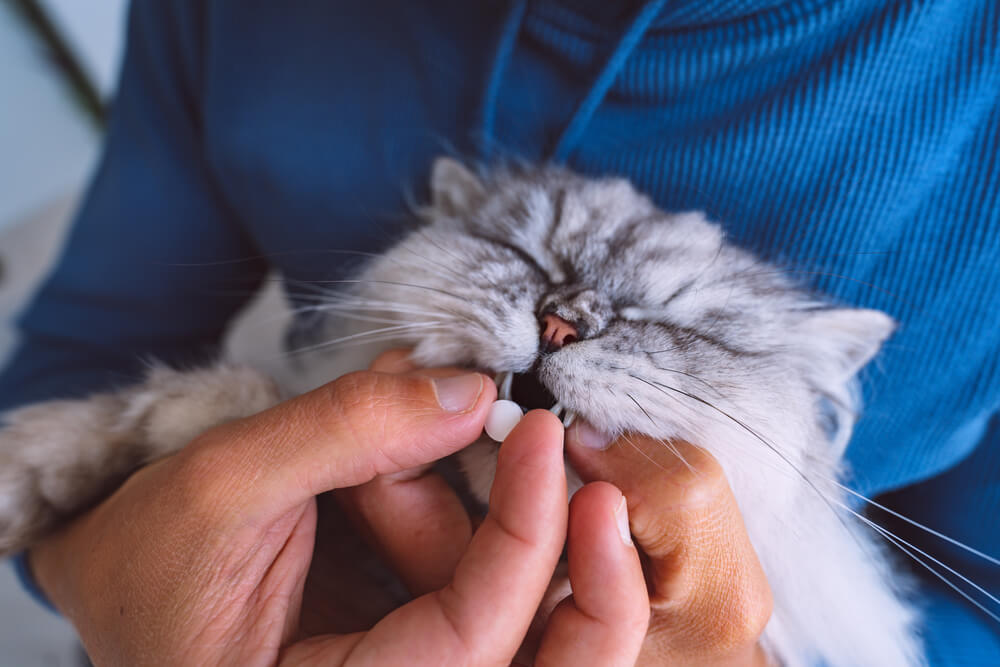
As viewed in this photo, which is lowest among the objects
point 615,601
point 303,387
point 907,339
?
point 303,387

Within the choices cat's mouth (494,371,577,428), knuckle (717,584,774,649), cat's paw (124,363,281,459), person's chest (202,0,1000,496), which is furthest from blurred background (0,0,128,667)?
knuckle (717,584,774,649)

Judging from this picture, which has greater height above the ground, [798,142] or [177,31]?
[798,142]

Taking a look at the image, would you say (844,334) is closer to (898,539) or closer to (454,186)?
(898,539)

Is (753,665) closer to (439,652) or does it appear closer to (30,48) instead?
(439,652)

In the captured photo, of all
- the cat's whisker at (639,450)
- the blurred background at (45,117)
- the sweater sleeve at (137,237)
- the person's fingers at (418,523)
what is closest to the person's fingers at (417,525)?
the person's fingers at (418,523)

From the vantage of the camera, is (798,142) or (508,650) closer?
(508,650)

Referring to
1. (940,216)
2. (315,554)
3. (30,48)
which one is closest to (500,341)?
(315,554)

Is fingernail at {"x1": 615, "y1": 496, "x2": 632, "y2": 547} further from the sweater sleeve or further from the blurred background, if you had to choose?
the blurred background

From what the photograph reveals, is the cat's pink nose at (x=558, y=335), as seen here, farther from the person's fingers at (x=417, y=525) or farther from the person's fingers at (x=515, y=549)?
the person's fingers at (x=417, y=525)
